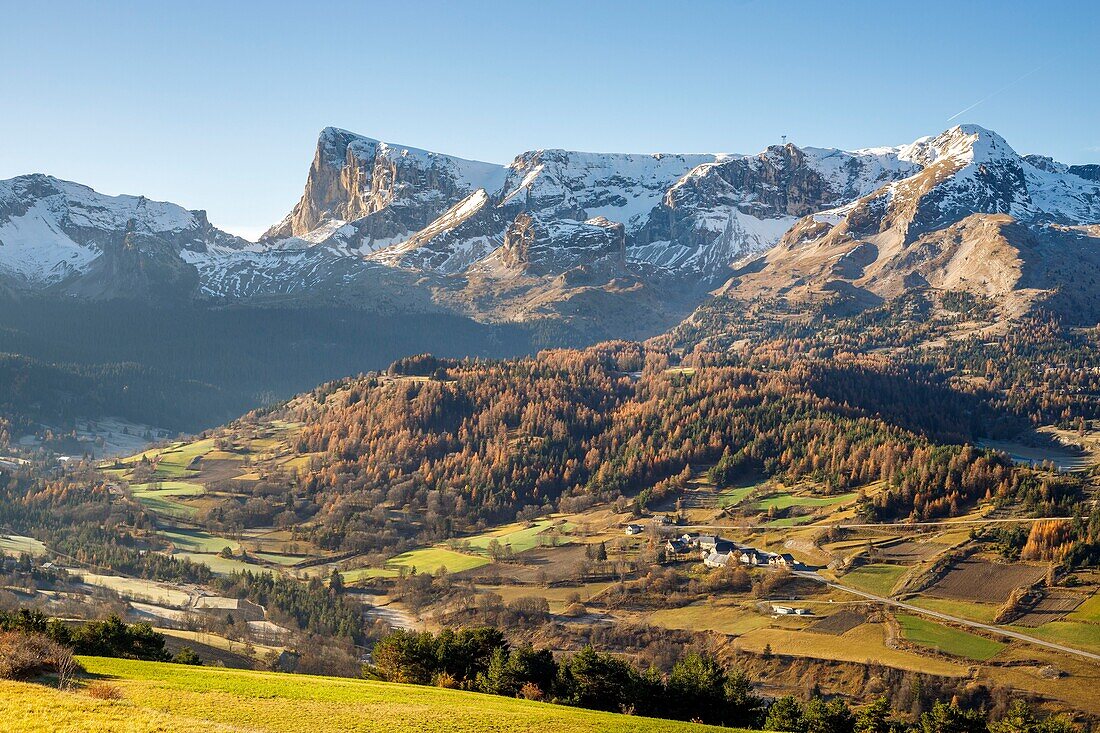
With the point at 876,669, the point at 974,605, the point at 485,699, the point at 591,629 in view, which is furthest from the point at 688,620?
the point at 485,699

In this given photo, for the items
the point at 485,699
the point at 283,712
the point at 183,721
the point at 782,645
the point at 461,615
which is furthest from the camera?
the point at 461,615

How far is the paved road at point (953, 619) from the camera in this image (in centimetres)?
12175

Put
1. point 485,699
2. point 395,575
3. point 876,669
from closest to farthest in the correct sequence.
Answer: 1. point 485,699
2. point 876,669
3. point 395,575

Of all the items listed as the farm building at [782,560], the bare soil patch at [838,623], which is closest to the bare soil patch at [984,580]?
the bare soil patch at [838,623]

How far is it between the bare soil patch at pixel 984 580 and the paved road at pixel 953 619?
656cm

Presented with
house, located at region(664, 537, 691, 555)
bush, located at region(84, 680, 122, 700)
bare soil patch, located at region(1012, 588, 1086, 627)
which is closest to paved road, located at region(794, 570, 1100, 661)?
bare soil patch, located at region(1012, 588, 1086, 627)

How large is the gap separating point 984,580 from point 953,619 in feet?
50.1

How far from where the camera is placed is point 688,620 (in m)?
147

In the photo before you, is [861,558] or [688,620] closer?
[688,620]

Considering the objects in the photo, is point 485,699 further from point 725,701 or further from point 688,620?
point 688,620

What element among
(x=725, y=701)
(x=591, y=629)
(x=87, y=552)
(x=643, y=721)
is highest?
(x=643, y=721)

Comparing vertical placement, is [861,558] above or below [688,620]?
above

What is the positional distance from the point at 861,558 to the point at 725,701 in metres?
86.9

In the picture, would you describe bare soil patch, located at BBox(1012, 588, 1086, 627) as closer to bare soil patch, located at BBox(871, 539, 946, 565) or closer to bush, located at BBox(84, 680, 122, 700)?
bare soil patch, located at BBox(871, 539, 946, 565)
